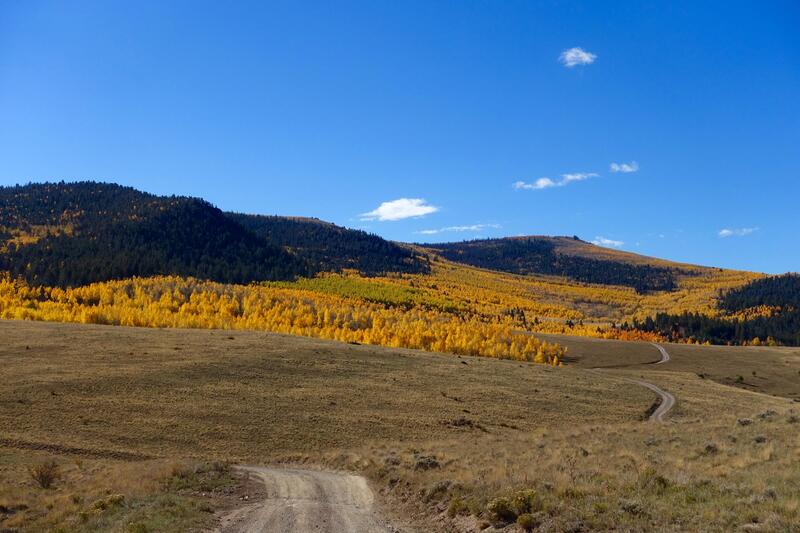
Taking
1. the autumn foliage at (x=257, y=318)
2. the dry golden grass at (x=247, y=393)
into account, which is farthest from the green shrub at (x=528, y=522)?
the autumn foliage at (x=257, y=318)

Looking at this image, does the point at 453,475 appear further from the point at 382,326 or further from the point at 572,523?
the point at 382,326

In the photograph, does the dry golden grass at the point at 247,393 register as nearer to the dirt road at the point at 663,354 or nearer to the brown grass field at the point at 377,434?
the brown grass field at the point at 377,434

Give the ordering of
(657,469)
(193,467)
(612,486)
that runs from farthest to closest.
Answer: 1. (193,467)
2. (657,469)
3. (612,486)

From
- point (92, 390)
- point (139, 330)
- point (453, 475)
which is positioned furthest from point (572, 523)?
point (139, 330)

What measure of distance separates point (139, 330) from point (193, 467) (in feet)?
215

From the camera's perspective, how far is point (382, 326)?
174m

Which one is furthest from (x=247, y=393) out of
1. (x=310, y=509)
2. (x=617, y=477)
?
(x=617, y=477)

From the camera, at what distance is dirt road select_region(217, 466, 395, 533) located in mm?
25453

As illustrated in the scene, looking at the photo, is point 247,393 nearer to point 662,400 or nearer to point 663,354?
point 662,400

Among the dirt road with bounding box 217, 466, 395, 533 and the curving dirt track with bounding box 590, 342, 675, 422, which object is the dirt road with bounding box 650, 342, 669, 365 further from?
the dirt road with bounding box 217, 466, 395, 533

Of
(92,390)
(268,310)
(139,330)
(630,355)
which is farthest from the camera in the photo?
(268,310)

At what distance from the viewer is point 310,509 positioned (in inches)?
1125

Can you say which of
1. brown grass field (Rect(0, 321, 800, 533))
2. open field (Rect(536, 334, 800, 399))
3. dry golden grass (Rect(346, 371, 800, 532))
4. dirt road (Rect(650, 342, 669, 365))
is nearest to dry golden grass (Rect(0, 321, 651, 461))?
brown grass field (Rect(0, 321, 800, 533))

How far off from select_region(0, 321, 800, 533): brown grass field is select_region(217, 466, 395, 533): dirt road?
Result: 1.29 metres
